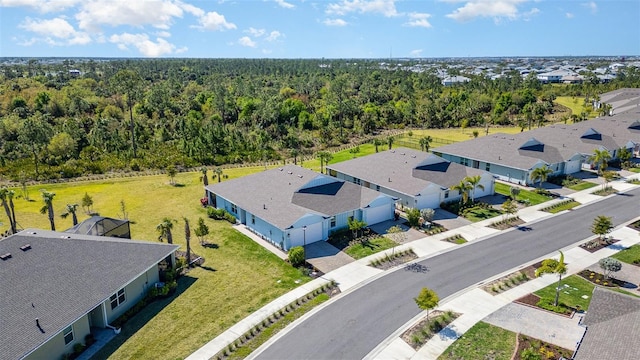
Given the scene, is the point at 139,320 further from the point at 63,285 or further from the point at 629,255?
the point at 629,255

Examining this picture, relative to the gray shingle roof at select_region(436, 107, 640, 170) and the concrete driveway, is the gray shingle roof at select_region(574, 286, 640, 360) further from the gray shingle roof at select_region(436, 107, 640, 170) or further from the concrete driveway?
the gray shingle roof at select_region(436, 107, 640, 170)

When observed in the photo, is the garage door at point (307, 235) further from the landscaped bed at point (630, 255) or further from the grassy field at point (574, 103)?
the grassy field at point (574, 103)

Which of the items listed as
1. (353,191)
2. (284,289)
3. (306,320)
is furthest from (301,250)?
(353,191)

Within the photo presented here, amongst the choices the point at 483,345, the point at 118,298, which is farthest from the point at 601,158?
the point at 118,298

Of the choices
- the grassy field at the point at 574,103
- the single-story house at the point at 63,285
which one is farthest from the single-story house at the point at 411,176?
the grassy field at the point at 574,103

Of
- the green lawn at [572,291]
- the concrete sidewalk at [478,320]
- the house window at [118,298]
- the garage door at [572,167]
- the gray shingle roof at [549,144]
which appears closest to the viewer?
the concrete sidewalk at [478,320]

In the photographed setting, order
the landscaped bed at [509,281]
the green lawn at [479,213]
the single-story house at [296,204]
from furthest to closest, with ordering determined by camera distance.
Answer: the green lawn at [479,213] < the single-story house at [296,204] < the landscaped bed at [509,281]

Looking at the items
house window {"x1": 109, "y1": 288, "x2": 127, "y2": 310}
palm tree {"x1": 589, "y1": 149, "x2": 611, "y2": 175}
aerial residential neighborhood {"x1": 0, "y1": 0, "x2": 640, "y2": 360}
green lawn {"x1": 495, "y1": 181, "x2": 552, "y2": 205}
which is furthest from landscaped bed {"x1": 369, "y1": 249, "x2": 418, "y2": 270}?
palm tree {"x1": 589, "y1": 149, "x2": 611, "y2": 175}
